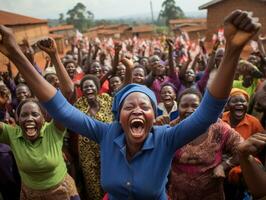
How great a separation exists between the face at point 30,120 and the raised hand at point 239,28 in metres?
1.91

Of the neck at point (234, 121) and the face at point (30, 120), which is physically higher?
the face at point (30, 120)

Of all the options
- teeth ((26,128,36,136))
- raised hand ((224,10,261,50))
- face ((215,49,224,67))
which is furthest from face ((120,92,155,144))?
face ((215,49,224,67))

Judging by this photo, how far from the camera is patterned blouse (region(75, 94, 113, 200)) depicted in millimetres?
3832

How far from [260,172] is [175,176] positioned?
1005mm

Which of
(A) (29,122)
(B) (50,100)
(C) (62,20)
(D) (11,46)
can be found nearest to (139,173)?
(B) (50,100)

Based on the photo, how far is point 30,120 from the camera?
287 cm

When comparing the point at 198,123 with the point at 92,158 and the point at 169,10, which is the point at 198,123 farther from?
the point at 169,10

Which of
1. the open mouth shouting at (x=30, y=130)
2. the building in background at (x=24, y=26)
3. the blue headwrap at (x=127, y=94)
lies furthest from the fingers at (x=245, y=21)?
the building in background at (x=24, y=26)

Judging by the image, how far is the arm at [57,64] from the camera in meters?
2.15

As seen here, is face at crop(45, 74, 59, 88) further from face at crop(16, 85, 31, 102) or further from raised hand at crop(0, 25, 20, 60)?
raised hand at crop(0, 25, 20, 60)

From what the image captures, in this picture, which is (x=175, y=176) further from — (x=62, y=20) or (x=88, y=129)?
(x=62, y=20)

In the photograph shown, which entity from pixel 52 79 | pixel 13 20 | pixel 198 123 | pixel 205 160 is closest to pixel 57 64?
pixel 198 123

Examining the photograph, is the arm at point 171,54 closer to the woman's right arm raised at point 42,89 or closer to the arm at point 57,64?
the arm at point 57,64

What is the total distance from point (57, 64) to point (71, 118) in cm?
46
